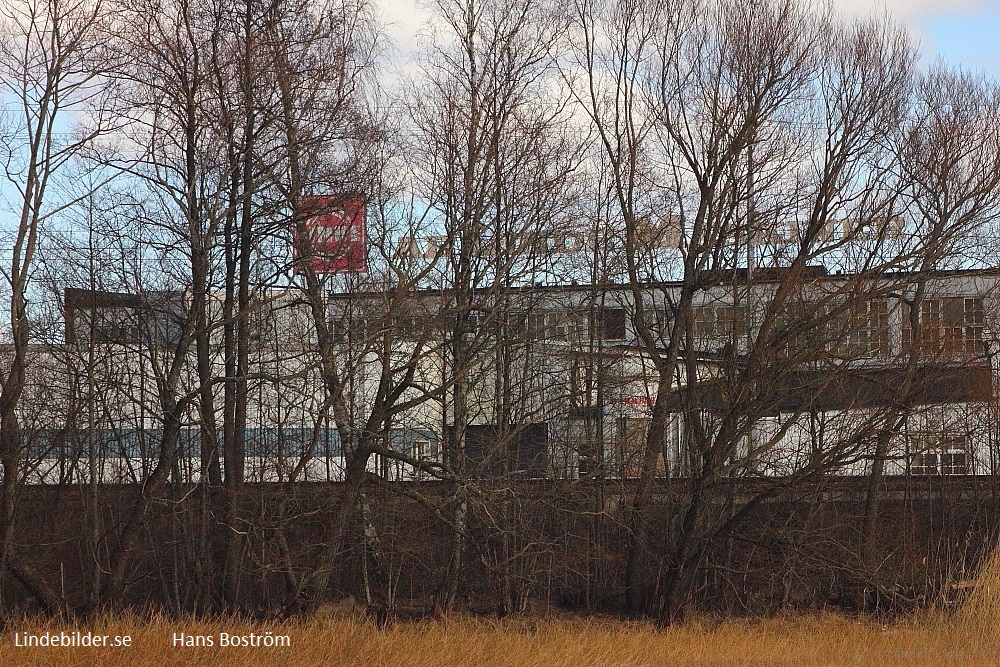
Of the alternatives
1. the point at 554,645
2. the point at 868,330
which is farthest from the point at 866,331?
the point at 554,645

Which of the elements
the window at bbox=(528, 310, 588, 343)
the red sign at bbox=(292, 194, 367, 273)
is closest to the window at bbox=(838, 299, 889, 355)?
the window at bbox=(528, 310, 588, 343)

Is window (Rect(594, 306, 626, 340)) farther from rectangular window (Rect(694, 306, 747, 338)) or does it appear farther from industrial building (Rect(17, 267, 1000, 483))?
rectangular window (Rect(694, 306, 747, 338))

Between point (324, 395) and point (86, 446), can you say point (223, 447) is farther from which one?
point (86, 446)

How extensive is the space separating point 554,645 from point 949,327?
31.1ft

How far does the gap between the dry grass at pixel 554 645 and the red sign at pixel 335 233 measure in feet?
18.7

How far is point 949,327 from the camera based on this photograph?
17.4m

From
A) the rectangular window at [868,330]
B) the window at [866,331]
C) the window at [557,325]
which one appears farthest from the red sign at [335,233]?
the rectangular window at [868,330]

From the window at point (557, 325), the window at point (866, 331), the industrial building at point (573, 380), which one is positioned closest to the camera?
the industrial building at point (573, 380)

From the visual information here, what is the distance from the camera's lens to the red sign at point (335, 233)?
15.6 meters

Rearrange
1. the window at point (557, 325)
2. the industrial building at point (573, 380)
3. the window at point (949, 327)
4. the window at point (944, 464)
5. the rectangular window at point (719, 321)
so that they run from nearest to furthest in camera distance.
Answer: the industrial building at point (573, 380)
the window at point (949, 327)
the rectangular window at point (719, 321)
the window at point (557, 325)
the window at point (944, 464)

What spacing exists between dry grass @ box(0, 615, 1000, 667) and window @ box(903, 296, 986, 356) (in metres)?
4.64

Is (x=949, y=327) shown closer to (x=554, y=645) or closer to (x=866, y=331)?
(x=866, y=331)

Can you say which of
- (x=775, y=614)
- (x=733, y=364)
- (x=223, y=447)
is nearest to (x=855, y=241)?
(x=733, y=364)

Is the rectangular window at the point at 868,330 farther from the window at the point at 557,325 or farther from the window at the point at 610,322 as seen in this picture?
the window at the point at 557,325
